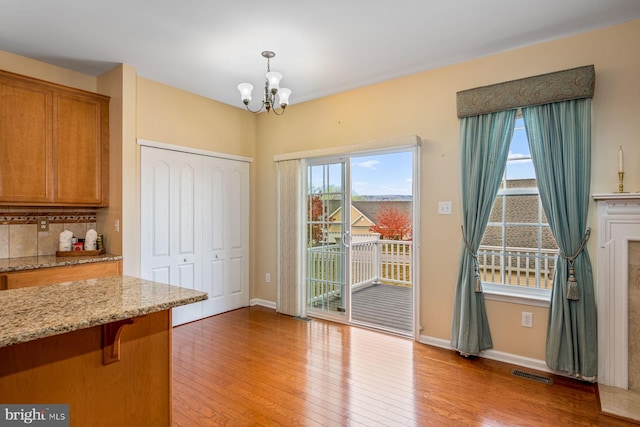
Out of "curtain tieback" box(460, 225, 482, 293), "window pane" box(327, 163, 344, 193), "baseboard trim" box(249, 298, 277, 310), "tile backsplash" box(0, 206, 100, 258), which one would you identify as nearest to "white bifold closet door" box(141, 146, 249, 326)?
"baseboard trim" box(249, 298, 277, 310)

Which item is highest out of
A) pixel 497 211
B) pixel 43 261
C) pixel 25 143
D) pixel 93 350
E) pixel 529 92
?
pixel 529 92

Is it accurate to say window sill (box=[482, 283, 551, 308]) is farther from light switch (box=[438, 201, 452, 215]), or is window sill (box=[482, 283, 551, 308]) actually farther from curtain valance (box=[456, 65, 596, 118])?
curtain valance (box=[456, 65, 596, 118])

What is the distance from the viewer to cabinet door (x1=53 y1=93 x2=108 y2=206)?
3.27 meters

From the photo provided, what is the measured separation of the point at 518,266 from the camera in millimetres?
3193

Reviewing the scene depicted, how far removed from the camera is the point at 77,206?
11.3 feet

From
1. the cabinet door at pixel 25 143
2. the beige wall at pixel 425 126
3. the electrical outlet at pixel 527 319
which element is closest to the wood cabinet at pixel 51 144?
the cabinet door at pixel 25 143

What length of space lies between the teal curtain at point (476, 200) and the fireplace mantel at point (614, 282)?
0.78 meters

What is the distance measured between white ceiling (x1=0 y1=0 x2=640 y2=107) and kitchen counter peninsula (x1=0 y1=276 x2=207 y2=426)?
2.01 metres

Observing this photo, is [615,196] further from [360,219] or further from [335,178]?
[360,219]

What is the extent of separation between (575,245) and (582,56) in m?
1.50

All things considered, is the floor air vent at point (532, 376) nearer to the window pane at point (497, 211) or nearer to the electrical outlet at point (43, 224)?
the window pane at point (497, 211)

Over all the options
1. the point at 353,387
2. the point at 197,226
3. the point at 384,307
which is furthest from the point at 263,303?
the point at 353,387

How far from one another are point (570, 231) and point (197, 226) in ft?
12.5

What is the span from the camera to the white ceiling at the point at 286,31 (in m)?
2.46
